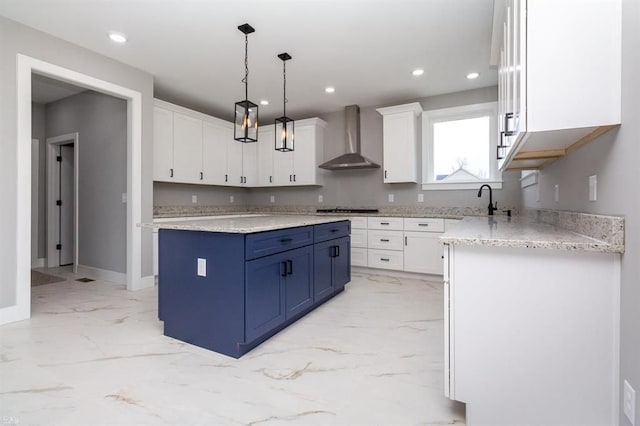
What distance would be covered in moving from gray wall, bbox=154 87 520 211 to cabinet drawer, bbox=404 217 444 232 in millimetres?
601

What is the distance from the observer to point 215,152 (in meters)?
5.00

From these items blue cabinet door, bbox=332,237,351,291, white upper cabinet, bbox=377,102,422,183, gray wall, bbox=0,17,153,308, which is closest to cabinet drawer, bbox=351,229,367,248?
white upper cabinet, bbox=377,102,422,183

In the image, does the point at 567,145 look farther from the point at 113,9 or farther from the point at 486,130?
the point at 113,9

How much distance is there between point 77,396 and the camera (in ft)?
5.27

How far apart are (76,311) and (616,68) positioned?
408 cm

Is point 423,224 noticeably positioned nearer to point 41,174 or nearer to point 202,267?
point 202,267

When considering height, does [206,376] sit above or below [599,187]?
below

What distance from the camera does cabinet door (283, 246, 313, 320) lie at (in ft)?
7.98

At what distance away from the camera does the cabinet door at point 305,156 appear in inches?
202

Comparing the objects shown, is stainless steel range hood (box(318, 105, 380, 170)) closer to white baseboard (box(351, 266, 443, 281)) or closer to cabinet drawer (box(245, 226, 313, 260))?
white baseboard (box(351, 266, 443, 281))

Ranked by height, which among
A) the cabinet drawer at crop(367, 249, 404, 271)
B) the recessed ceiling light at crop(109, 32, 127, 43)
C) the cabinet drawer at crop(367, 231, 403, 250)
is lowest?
the cabinet drawer at crop(367, 249, 404, 271)

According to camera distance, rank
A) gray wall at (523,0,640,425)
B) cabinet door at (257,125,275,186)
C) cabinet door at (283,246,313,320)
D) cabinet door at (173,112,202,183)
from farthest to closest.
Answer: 1. cabinet door at (257,125,275,186)
2. cabinet door at (173,112,202,183)
3. cabinet door at (283,246,313,320)
4. gray wall at (523,0,640,425)

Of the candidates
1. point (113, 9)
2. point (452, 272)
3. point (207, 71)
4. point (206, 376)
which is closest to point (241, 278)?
point (206, 376)

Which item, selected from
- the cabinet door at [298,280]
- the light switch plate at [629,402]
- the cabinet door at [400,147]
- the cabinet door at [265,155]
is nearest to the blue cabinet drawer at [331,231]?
the cabinet door at [298,280]
